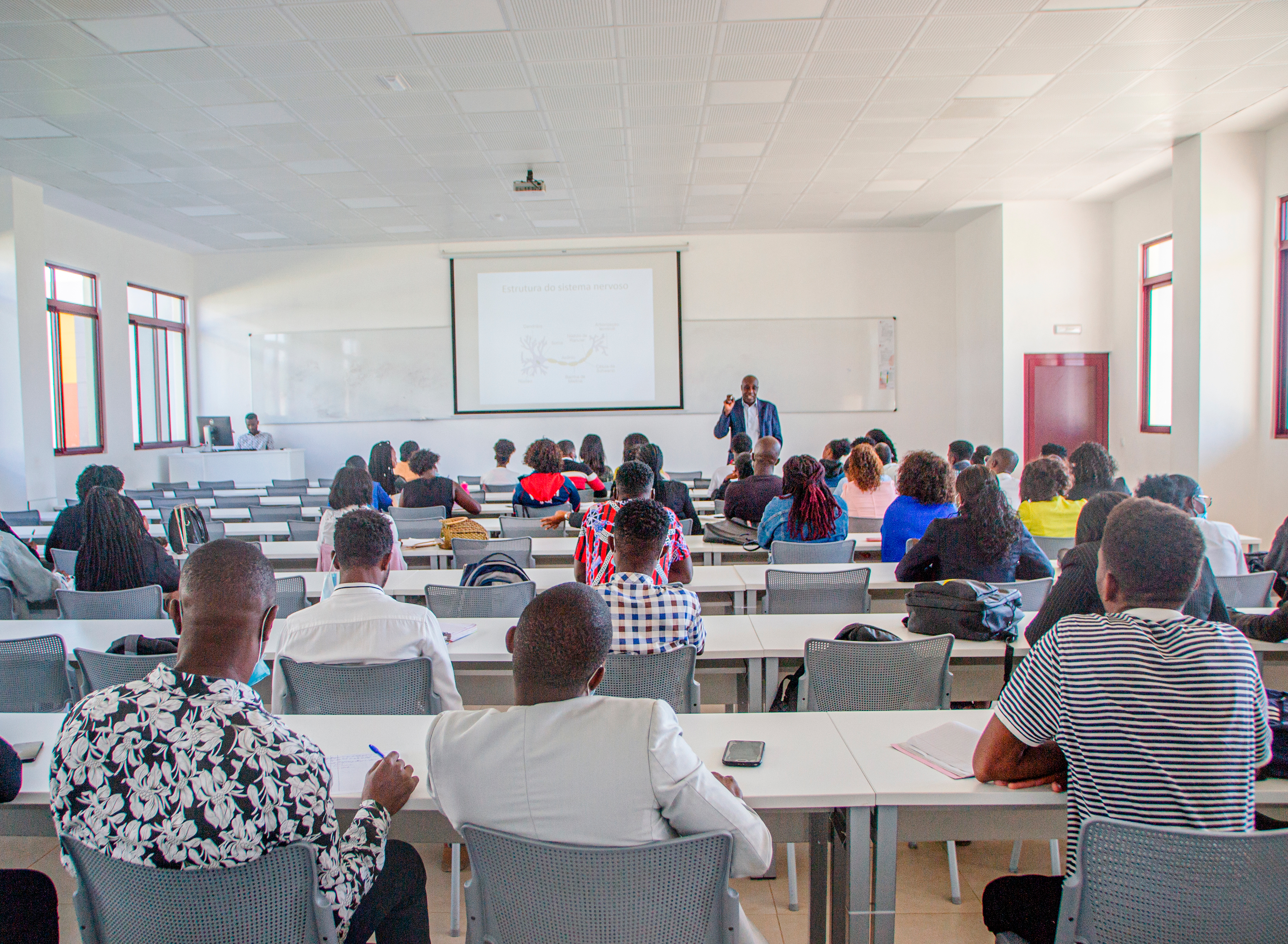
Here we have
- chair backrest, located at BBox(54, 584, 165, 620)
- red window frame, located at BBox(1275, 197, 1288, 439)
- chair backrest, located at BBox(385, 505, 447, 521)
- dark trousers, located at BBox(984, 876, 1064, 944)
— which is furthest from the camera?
red window frame, located at BBox(1275, 197, 1288, 439)

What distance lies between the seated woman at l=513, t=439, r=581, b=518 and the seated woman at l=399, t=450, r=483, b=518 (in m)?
0.42

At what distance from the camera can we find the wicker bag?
467cm

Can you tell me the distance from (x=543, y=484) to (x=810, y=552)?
2218 mm

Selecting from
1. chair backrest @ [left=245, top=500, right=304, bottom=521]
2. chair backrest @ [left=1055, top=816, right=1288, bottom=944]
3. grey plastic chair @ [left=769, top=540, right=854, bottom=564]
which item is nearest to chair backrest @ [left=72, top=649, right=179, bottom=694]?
chair backrest @ [left=1055, top=816, right=1288, bottom=944]

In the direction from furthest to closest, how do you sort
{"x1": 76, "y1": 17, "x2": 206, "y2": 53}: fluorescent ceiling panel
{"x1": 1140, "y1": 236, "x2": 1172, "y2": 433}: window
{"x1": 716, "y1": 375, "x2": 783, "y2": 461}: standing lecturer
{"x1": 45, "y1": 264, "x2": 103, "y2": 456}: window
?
{"x1": 716, "y1": 375, "x2": 783, "y2": 461}: standing lecturer < {"x1": 45, "y1": 264, "x2": 103, "y2": 456}: window < {"x1": 1140, "y1": 236, "x2": 1172, "y2": 433}: window < {"x1": 76, "y1": 17, "x2": 206, "y2": 53}: fluorescent ceiling panel

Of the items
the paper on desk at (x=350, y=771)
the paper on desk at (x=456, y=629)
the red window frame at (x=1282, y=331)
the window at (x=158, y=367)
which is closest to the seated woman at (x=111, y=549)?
the paper on desk at (x=456, y=629)

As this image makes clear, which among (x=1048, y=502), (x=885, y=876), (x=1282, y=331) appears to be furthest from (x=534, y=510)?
(x=1282, y=331)

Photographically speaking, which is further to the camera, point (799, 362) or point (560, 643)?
point (799, 362)

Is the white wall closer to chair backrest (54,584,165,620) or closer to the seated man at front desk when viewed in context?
the seated man at front desk

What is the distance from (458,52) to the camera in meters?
5.32

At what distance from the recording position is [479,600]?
125 inches

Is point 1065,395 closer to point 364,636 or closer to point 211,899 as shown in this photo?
point 364,636

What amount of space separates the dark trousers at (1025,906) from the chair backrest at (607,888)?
0.61 metres

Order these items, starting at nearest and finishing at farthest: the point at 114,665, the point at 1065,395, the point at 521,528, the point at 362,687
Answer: the point at 362,687 → the point at 114,665 → the point at 521,528 → the point at 1065,395
